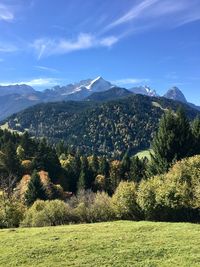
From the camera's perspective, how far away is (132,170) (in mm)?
154875

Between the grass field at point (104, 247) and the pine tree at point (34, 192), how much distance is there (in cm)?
5738

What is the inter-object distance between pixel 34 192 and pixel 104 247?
6836 cm

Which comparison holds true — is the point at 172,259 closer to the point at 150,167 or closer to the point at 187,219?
the point at 187,219

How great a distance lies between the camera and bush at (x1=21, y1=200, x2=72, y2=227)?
55.4 m

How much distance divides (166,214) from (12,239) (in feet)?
76.9

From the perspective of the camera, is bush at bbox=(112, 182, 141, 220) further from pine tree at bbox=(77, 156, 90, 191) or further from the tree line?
pine tree at bbox=(77, 156, 90, 191)

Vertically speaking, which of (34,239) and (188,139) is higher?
(188,139)

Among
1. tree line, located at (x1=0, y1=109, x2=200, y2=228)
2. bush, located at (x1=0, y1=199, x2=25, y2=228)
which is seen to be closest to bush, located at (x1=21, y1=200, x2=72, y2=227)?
bush, located at (x1=0, y1=199, x2=25, y2=228)

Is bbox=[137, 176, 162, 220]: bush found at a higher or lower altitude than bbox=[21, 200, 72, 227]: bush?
higher

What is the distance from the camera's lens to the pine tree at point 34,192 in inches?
3930

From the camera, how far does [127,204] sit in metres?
58.5

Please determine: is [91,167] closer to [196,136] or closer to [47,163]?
[47,163]

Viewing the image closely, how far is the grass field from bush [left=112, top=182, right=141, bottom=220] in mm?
15552

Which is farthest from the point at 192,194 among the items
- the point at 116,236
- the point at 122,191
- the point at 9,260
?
the point at 9,260
